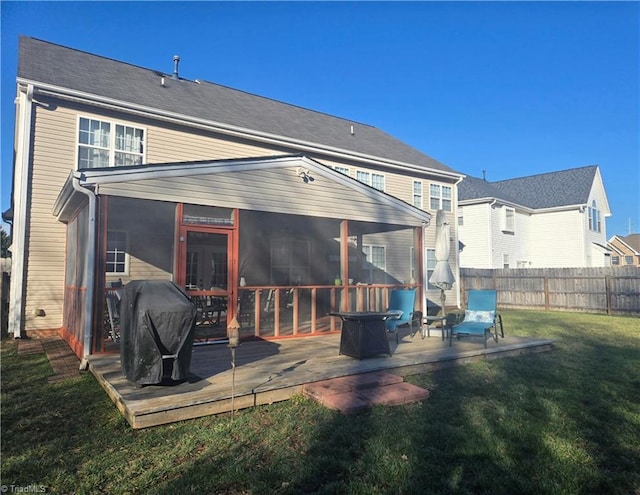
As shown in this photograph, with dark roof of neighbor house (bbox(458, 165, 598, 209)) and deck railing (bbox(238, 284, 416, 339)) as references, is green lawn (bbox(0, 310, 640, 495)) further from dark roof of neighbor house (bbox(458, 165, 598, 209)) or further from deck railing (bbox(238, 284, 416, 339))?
dark roof of neighbor house (bbox(458, 165, 598, 209))

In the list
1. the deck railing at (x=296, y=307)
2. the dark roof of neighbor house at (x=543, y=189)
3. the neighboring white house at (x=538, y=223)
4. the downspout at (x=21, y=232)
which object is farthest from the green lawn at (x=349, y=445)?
the dark roof of neighbor house at (x=543, y=189)

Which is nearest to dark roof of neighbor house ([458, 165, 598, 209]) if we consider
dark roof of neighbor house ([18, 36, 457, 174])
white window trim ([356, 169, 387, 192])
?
dark roof of neighbor house ([18, 36, 457, 174])

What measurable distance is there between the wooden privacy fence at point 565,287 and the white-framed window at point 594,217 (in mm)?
8767

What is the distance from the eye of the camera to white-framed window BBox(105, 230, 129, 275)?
32.4 feet

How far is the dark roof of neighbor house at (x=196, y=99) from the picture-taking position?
9.81 m

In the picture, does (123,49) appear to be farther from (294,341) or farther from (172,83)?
(294,341)

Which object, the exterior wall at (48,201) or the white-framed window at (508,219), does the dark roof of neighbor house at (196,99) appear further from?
the white-framed window at (508,219)

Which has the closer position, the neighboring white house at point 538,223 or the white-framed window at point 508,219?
the neighboring white house at point 538,223

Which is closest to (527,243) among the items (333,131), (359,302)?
(333,131)

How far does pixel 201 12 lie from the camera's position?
1077 centimetres

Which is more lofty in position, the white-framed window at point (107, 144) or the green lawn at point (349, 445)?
the white-framed window at point (107, 144)

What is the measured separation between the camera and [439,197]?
54.3 feet

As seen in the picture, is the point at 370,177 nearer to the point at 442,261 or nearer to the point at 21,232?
the point at 442,261

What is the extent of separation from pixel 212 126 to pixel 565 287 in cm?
1453
